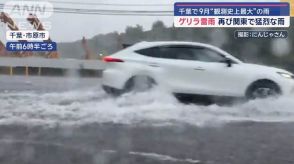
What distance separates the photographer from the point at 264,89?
11070 mm

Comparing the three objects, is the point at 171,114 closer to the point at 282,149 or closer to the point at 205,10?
the point at 282,149

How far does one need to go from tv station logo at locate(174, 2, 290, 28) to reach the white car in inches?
185

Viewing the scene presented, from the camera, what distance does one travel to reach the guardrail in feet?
71.8

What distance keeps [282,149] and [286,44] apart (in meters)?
13.1

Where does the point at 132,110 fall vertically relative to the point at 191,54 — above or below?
below

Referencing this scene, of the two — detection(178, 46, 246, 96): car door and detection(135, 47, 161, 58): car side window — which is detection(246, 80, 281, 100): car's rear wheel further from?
detection(135, 47, 161, 58): car side window

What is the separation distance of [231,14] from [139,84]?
6.29m

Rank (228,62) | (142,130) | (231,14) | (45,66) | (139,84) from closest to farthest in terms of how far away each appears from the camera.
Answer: (142,130)
(139,84)
(228,62)
(231,14)
(45,66)

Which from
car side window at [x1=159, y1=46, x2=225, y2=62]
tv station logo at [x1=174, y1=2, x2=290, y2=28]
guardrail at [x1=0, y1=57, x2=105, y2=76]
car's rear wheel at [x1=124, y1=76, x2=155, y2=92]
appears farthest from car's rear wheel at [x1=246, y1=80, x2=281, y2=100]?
guardrail at [x1=0, y1=57, x2=105, y2=76]

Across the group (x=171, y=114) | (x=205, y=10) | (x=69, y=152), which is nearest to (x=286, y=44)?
(x=205, y=10)

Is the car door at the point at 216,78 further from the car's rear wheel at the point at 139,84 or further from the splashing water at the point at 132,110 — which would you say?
the car's rear wheel at the point at 139,84

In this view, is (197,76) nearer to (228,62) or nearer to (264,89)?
(228,62)

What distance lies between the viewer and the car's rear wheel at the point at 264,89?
11078mm

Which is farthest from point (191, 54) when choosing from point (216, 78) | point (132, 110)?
point (132, 110)
